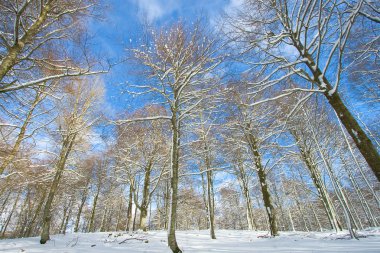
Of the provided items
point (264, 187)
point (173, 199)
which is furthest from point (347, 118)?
point (264, 187)

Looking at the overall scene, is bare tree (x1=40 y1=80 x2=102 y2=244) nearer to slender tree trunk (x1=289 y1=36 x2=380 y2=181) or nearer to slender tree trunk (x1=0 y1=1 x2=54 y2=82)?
slender tree trunk (x1=0 y1=1 x2=54 y2=82)

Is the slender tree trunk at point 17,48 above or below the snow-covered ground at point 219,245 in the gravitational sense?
above

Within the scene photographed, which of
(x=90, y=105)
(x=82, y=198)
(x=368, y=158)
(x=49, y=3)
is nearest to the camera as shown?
(x=368, y=158)

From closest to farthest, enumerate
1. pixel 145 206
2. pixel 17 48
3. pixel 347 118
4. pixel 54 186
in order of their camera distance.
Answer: pixel 347 118 → pixel 17 48 → pixel 54 186 → pixel 145 206

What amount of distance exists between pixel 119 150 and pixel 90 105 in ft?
10.2

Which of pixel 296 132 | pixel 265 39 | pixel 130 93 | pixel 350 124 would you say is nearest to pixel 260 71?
pixel 265 39

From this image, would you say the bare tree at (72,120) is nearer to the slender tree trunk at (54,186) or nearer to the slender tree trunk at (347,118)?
the slender tree trunk at (54,186)

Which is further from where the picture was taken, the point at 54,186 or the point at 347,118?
the point at 54,186

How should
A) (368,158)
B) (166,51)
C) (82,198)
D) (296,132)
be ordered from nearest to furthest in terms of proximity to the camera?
1. (368,158)
2. (166,51)
3. (296,132)
4. (82,198)

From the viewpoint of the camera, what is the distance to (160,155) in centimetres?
1202

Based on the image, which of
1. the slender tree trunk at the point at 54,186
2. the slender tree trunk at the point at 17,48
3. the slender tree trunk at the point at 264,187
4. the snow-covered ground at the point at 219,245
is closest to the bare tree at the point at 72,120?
the slender tree trunk at the point at 54,186

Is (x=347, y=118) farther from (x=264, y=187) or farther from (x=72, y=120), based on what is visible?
(x=72, y=120)

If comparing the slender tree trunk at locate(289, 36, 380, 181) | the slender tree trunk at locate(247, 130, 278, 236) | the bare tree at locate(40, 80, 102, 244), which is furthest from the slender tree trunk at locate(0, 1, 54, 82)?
the slender tree trunk at locate(247, 130, 278, 236)

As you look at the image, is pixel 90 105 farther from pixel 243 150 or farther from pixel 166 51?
pixel 243 150
